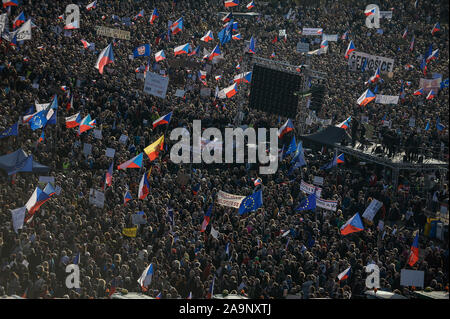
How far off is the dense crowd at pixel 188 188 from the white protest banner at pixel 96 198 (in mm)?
272

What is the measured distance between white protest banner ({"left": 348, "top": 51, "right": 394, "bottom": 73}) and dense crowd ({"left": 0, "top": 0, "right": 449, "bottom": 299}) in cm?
96

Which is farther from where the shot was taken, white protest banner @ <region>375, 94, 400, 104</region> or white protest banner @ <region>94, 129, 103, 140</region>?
white protest banner @ <region>375, 94, 400, 104</region>

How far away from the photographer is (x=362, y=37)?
45.9 meters

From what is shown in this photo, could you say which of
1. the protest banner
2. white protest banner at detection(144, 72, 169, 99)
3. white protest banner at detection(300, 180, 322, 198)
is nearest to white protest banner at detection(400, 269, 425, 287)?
white protest banner at detection(300, 180, 322, 198)

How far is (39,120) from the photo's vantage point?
82.7 ft

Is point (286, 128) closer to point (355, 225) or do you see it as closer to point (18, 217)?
point (355, 225)

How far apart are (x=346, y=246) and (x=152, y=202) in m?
5.33

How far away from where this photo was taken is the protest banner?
38938 mm

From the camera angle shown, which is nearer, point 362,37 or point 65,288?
point 65,288

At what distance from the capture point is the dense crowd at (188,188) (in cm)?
1748

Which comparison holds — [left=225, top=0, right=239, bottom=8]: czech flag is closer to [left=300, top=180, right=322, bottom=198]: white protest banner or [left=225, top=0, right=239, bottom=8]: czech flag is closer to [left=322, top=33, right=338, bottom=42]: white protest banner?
[left=322, top=33, right=338, bottom=42]: white protest banner

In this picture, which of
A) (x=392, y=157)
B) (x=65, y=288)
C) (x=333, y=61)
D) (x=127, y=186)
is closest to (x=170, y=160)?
(x=127, y=186)

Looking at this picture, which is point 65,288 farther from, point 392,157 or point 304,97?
point 304,97

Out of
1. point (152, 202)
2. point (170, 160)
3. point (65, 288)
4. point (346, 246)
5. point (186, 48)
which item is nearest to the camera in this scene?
point (65, 288)
